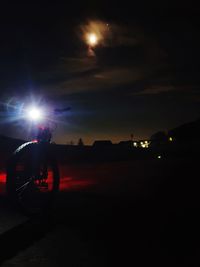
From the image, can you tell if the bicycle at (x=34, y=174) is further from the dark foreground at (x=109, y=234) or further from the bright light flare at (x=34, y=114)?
the bright light flare at (x=34, y=114)

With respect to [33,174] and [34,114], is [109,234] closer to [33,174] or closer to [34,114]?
[33,174]

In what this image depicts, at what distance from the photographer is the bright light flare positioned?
8.82 meters

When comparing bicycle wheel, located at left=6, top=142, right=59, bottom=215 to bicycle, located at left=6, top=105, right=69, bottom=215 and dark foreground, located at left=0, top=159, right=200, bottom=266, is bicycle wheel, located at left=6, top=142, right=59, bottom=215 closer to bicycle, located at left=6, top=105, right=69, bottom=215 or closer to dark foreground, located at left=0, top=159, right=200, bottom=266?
bicycle, located at left=6, top=105, right=69, bottom=215

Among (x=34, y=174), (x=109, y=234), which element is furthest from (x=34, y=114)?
(x=109, y=234)

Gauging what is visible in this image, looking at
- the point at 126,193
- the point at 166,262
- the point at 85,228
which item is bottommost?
the point at 166,262

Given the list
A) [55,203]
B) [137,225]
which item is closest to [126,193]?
[55,203]

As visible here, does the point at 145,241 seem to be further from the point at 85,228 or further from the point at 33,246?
the point at 33,246

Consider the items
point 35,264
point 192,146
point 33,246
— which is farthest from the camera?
point 192,146

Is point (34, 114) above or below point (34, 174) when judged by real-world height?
above

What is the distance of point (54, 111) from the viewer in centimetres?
896

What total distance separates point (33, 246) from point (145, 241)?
1695 millimetres

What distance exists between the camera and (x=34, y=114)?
28.9ft

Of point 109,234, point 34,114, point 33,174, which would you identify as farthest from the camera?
point 34,114

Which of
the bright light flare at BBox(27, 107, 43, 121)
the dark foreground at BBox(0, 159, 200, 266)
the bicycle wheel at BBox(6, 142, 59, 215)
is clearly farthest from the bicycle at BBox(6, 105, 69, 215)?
the bright light flare at BBox(27, 107, 43, 121)
